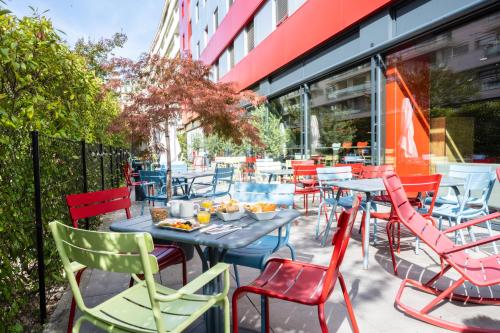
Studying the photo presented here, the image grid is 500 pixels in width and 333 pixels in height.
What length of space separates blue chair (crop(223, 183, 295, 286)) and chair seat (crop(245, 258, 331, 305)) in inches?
8.4

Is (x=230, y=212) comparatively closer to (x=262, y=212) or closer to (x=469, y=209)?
(x=262, y=212)

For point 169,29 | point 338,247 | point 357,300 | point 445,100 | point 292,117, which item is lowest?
point 357,300

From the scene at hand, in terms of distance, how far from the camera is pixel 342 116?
936 centimetres

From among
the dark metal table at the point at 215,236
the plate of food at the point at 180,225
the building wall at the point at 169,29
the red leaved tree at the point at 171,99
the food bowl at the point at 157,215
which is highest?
the building wall at the point at 169,29

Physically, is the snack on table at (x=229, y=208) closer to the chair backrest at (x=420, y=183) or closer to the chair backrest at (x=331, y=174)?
the chair backrest at (x=420, y=183)

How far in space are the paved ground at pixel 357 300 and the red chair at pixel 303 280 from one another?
1.66ft

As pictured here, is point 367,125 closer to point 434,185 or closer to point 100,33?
point 434,185

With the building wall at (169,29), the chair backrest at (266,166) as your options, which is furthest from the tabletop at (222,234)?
the building wall at (169,29)

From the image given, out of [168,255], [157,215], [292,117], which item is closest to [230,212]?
[157,215]

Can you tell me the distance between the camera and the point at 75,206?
9.77 ft

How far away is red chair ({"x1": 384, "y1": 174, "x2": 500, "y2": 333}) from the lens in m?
2.38

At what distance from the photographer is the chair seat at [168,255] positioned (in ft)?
8.58

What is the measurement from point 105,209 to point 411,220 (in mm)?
2727

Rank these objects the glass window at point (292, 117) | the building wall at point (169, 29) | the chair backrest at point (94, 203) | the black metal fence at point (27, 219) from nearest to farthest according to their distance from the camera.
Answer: the black metal fence at point (27, 219), the chair backrest at point (94, 203), the glass window at point (292, 117), the building wall at point (169, 29)
